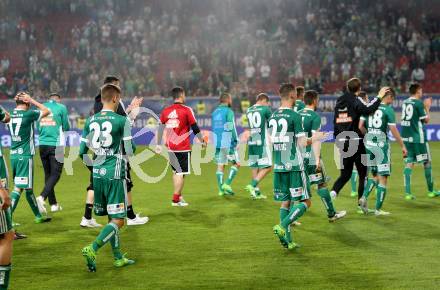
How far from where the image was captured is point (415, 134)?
48.6 ft

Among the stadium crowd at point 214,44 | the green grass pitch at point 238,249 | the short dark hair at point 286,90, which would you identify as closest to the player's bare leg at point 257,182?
the green grass pitch at point 238,249

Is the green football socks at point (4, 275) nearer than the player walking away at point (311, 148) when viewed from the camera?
Yes

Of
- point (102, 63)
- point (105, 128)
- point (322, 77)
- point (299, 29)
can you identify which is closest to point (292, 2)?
point (299, 29)

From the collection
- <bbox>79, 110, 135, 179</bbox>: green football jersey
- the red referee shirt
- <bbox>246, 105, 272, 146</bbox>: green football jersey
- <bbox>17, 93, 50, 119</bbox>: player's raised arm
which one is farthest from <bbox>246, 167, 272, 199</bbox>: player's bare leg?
<bbox>79, 110, 135, 179</bbox>: green football jersey

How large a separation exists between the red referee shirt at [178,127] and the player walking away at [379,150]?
3537mm

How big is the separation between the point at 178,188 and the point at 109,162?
5.13 meters

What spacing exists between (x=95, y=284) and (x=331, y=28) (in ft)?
99.1

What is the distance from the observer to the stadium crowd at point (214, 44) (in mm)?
33938

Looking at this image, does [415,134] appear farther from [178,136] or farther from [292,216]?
[292,216]

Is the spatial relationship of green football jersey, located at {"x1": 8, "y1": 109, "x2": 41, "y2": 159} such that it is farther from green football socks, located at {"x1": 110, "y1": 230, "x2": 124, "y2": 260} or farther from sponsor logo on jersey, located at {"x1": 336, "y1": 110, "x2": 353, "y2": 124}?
sponsor logo on jersey, located at {"x1": 336, "y1": 110, "x2": 353, "y2": 124}

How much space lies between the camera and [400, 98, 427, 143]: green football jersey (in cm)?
1465

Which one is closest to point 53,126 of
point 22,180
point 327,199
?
point 22,180

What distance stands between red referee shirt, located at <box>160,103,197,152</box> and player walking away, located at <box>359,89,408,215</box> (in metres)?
3.54

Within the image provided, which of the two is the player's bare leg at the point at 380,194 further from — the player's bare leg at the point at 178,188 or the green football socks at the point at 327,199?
the player's bare leg at the point at 178,188
